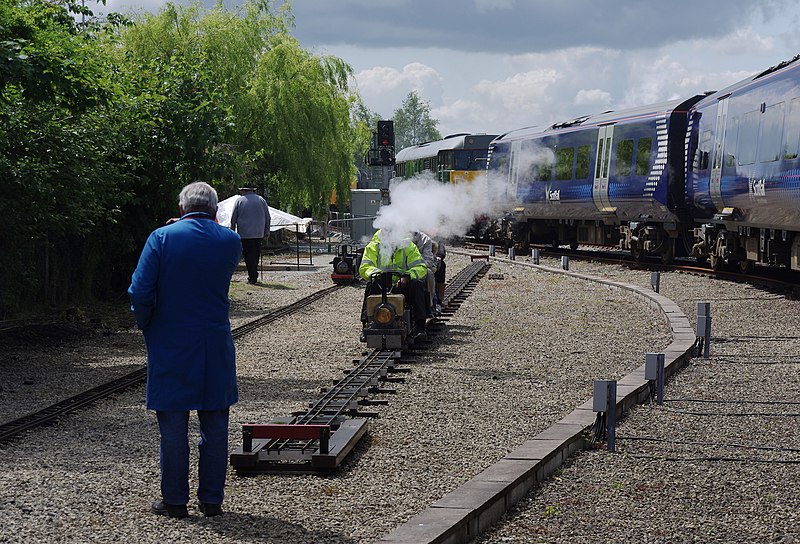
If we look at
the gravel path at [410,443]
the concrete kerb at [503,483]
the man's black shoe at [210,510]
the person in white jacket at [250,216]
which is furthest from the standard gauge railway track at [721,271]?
the man's black shoe at [210,510]

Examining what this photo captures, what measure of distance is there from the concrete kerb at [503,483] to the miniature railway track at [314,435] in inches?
43.0

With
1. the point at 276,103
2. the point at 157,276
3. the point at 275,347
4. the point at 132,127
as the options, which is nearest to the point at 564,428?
the point at 157,276

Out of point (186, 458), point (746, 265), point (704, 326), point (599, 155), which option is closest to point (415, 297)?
point (704, 326)

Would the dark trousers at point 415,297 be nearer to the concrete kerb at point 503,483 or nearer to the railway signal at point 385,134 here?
the concrete kerb at point 503,483

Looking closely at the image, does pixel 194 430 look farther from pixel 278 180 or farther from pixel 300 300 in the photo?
pixel 278 180

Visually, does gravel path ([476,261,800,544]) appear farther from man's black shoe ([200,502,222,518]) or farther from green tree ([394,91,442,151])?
green tree ([394,91,442,151])

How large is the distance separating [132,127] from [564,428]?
11319mm

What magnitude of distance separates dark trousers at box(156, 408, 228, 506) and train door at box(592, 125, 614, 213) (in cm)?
2286

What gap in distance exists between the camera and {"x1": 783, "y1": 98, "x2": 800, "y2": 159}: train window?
1744cm

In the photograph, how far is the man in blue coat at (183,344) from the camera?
20.4 feet

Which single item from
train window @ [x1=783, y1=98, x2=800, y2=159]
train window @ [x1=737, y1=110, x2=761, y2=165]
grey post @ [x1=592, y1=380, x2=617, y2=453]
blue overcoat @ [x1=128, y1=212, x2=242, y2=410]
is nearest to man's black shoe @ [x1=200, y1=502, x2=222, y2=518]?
blue overcoat @ [x1=128, y1=212, x2=242, y2=410]

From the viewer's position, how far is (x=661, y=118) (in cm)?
2591

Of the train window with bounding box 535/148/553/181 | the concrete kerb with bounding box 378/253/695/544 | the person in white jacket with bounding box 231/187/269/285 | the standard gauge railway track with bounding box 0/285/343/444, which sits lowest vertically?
the standard gauge railway track with bounding box 0/285/343/444

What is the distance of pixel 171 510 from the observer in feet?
20.4
